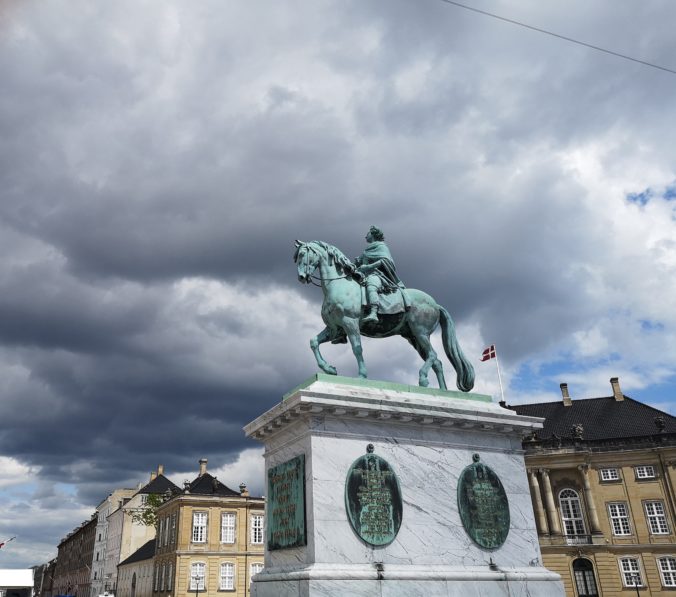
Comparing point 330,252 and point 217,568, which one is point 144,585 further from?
point 330,252

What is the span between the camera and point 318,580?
31.9 feet

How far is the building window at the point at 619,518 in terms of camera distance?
54656 mm

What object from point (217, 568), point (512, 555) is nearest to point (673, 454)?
point (217, 568)

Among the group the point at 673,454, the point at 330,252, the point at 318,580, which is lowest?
the point at 318,580

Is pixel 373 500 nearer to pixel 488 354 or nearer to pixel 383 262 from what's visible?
pixel 383 262

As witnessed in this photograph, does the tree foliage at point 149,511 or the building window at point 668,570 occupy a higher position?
the tree foliage at point 149,511

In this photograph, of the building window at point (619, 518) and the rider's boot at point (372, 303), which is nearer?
the rider's boot at point (372, 303)

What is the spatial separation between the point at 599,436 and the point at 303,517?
184 feet

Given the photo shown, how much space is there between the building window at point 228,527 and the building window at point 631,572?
34.2 m

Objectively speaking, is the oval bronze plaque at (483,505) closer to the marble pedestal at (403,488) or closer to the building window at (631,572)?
the marble pedestal at (403,488)

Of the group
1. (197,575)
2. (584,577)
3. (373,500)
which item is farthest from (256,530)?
(373,500)

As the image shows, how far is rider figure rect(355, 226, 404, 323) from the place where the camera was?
1291 cm

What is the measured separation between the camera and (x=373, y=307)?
12805 millimetres

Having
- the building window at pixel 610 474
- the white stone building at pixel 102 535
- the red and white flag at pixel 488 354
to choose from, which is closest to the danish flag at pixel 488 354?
the red and white flag at pixel 488 354
